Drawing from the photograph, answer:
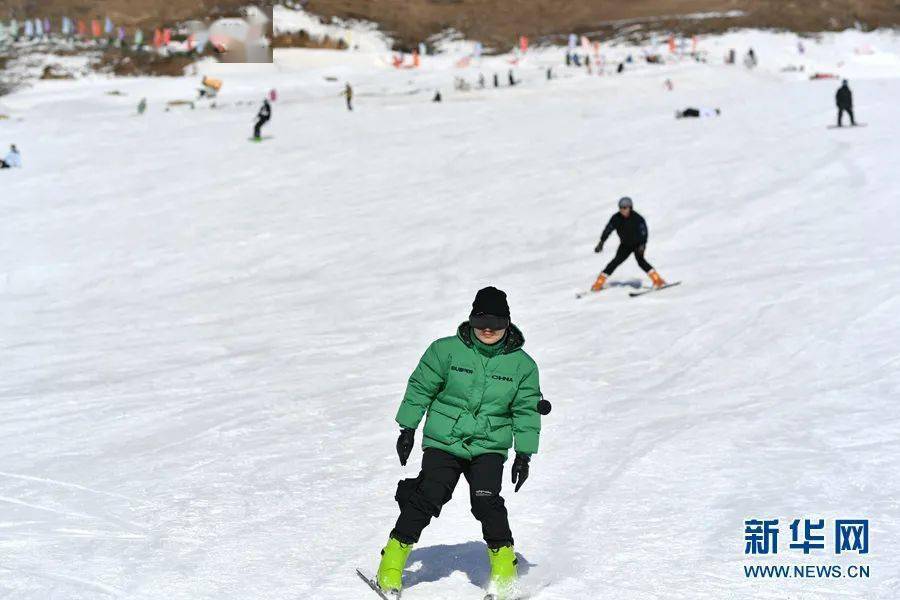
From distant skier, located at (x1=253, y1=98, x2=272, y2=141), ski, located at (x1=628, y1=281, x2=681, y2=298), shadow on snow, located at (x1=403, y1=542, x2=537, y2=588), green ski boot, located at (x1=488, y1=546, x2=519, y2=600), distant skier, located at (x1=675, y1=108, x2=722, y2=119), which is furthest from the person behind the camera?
distant skier, located at (x1=253, y1=98, x2=272, y2=141)

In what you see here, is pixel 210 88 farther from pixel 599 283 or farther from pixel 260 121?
pixel 599 283

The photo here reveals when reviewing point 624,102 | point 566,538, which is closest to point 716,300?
point 566,538

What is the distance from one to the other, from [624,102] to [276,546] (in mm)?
31576

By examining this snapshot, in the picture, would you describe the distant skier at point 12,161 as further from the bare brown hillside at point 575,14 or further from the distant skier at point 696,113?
the bare brown hillside at point 575,14

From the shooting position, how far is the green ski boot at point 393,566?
16.2ft

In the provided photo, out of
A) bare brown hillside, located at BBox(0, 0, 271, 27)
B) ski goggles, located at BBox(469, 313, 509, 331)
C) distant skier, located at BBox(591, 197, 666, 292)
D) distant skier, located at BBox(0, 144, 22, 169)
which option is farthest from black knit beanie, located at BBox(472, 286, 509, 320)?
bare brown hillside, located at BBox(0, 0, 271, 27)

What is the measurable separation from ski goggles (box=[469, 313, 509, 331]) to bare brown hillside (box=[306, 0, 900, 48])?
71467mm

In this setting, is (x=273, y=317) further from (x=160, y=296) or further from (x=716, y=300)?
(x=716, y=300)

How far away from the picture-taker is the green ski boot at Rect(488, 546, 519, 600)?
16.0 feet

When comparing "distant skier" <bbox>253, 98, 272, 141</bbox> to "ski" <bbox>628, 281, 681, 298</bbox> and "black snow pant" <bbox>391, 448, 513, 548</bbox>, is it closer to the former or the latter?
"ski" <bbox>628, 281, 681, 298</bbox>

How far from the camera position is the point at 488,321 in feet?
14.9

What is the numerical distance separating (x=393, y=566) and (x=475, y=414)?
78 centimetres

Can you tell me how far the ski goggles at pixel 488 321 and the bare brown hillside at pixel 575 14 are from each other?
7147 cm

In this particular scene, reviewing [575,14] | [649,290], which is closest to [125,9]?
[575,14]
